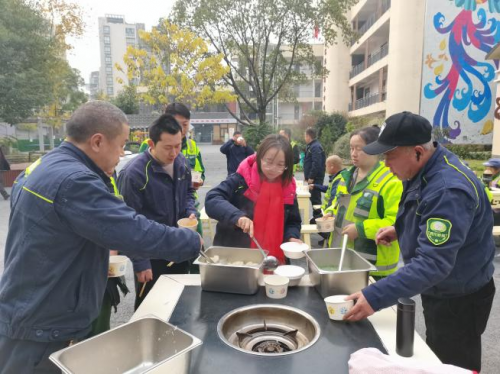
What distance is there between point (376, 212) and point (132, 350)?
1.65 metres

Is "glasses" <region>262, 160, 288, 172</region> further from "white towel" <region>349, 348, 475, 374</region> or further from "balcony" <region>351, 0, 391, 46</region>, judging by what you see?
"balcony" <region>351, 0, 391, 46</region>

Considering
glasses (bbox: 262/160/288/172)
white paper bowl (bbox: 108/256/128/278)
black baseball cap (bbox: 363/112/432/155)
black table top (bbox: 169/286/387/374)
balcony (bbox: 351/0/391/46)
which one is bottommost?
black table top (bbox: 169/286/387/374)

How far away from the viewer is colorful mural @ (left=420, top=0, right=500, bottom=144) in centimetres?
1429

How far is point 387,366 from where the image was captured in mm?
1066

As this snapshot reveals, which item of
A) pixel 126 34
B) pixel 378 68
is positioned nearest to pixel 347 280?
pixel 378 68

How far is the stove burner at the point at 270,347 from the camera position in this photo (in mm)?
1392

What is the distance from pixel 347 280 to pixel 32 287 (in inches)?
51.4

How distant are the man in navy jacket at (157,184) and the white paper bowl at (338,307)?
120 centimetres

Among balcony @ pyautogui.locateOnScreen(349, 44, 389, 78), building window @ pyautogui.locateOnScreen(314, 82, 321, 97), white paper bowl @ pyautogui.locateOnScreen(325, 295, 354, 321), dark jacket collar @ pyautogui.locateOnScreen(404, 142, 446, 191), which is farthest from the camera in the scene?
building window @ pyautogui.locateOnScreen(314, 82, 321, 97)

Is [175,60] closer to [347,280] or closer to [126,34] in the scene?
[347,280]

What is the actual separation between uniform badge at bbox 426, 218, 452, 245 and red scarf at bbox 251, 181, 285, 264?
1.08m

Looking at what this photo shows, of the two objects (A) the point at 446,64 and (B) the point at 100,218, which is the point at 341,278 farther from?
(A) the point at 446,64

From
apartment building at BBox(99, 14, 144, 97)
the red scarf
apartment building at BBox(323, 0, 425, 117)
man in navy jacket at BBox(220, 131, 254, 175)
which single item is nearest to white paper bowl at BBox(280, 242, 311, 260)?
the red scarf

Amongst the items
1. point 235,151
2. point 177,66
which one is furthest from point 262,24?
point 235,151
